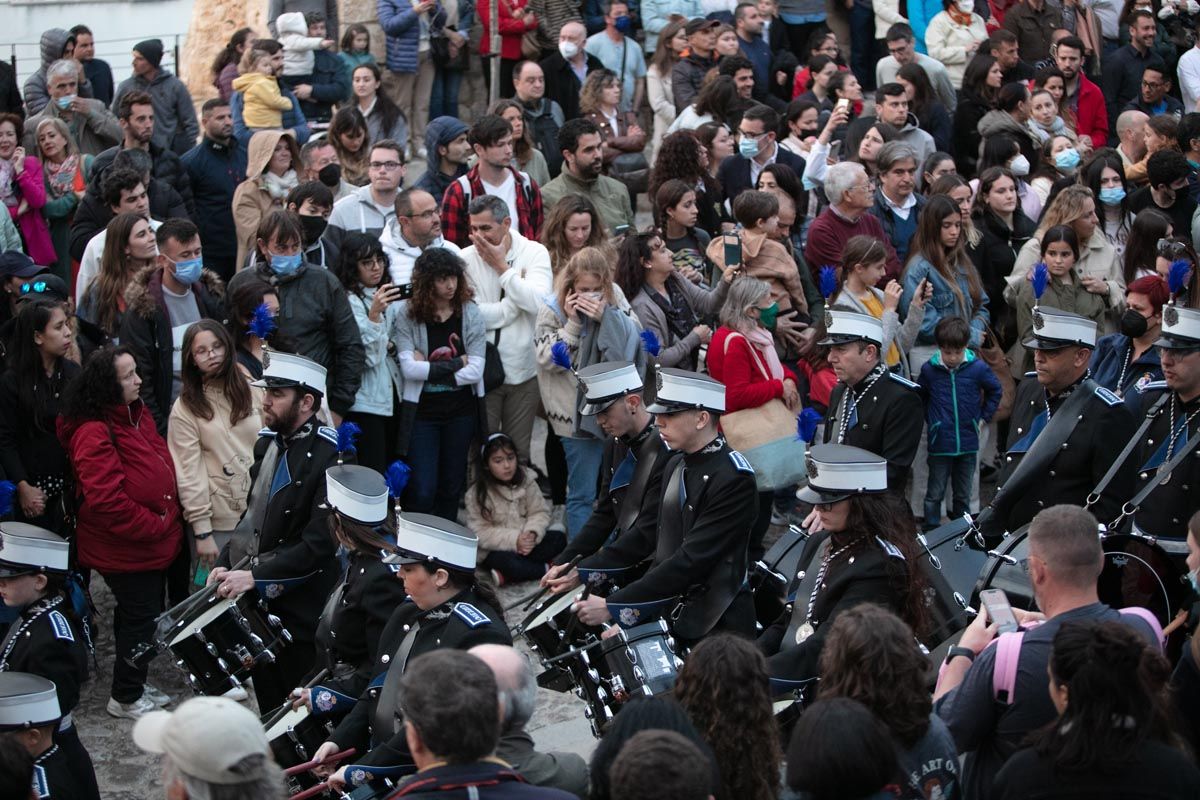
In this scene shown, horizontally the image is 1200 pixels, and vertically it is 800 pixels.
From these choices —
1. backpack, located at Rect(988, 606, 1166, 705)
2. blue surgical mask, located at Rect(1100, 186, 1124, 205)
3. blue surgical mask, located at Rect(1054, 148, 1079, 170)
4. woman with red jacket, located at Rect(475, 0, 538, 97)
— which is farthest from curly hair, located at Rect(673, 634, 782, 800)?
woman with red jacket, located at Rect(475, 0, 538, 97)

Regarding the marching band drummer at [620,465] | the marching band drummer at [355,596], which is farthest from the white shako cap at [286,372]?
the marching band drummer at [620,465]

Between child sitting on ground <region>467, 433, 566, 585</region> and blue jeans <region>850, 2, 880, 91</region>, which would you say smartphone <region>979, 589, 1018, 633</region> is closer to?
child sitting on ground <region>467, 433, 566, 585</region>

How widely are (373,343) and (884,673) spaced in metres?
4.97

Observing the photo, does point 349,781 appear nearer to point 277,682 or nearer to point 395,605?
point 395,605

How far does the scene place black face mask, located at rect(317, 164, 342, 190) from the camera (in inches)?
384

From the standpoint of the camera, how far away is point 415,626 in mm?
5324

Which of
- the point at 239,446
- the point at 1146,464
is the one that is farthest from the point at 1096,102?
the point at 239,446

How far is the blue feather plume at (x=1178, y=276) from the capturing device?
781cm

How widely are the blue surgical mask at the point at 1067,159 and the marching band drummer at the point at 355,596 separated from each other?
23.6 ft

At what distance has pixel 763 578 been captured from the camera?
257 inches

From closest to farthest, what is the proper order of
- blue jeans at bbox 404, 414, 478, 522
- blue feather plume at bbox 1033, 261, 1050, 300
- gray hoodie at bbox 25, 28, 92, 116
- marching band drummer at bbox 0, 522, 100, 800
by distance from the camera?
marching band drummer at bbox 0, 522, 100, 800
blue jeans at bbox 404, 414, 478, 522
blue feather plume at bbox 1033, 261, 1050, 300
gray hoodie at bbox 25, 28, 92, 116

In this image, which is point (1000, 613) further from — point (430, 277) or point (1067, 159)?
point (1067, 159)

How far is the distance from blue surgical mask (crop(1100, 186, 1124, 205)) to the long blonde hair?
3781 millimetres

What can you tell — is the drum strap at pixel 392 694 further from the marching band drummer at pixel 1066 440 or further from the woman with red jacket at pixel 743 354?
the woman with red jacket at pixel 743 354
